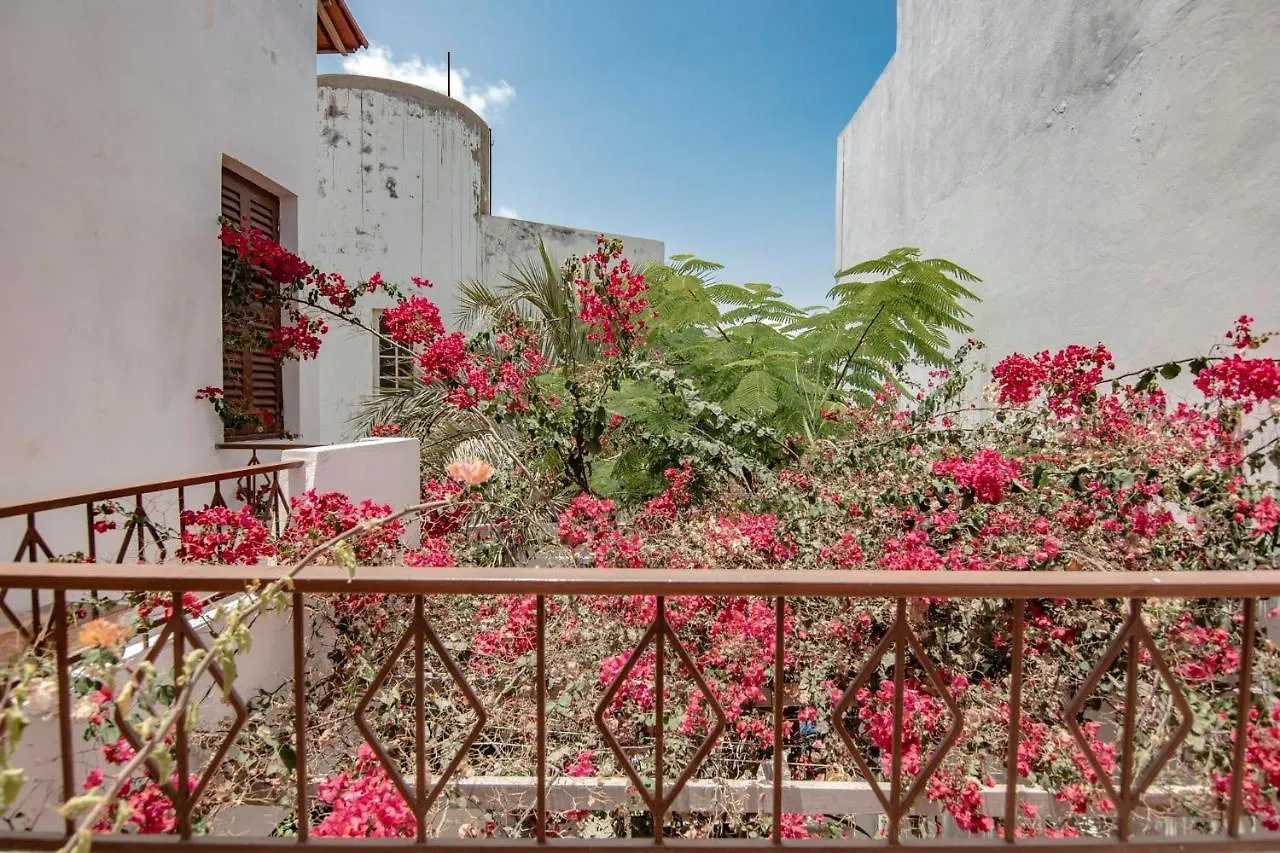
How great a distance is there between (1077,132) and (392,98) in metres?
7.08

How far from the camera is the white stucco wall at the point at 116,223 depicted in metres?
2.58

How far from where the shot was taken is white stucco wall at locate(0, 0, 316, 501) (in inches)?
102

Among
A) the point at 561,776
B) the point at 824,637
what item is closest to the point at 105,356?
the point at 561,776

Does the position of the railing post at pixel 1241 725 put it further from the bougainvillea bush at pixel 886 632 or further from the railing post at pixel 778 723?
the railing post at pixel 778 723

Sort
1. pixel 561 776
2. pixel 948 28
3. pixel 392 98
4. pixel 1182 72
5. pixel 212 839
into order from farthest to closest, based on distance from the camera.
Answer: pixel 392 98 → pixel 948 28 → pixel 1182 72 → pixel 561 776 → pixel 212 839

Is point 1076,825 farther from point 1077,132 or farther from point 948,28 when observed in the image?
point 948,28

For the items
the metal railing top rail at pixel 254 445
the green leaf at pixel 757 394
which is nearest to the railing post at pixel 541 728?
the green leaf at pixel 757 394

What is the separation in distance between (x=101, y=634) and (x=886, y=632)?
161 centimetres

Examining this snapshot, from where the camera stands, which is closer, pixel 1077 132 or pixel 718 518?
pixel 718 518

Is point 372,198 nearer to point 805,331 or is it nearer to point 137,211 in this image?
point 137,211

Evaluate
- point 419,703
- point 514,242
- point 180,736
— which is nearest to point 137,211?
point 180,736

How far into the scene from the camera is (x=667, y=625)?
1.22m

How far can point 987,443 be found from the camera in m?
3.20

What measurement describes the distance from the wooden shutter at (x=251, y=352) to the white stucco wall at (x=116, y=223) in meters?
0.23
